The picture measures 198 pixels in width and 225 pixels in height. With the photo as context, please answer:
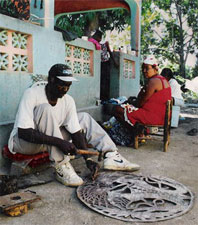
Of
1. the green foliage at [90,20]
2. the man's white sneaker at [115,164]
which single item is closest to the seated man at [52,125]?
the man's white sneaker at [115,164]

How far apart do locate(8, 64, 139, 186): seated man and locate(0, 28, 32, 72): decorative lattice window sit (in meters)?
0.73

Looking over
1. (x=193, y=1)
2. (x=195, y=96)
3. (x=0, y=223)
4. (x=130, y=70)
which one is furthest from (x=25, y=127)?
(x=193, y=1)

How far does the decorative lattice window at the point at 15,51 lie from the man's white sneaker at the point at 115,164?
1591 mm

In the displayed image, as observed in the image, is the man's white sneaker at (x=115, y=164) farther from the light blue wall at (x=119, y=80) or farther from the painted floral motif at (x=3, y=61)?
the light blue wall at (x=119, y=80)

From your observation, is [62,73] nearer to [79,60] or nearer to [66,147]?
[66,147]

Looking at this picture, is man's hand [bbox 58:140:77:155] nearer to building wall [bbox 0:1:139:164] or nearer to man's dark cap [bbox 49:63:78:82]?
man's dark cap [bbox 49:63:78:82]

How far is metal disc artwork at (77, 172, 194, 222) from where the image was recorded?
2367 mm

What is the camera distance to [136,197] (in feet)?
8.67

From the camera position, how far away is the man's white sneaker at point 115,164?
3338mm

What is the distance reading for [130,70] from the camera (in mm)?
7609

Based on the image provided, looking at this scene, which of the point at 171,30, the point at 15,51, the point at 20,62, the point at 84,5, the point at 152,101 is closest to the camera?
the point at 15,51

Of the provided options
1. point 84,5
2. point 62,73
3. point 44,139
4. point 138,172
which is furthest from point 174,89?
point 44,139

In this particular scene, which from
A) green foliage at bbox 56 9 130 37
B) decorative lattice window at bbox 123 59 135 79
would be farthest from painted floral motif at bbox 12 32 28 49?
green foliage at bbox 56 9 130 37

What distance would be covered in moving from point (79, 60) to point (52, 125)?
259 centimetres
